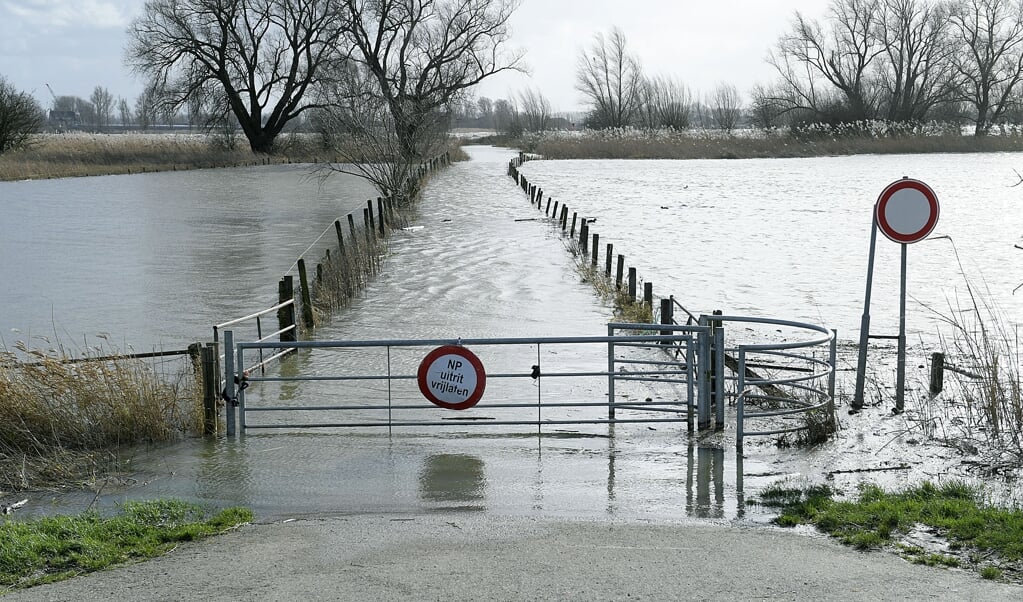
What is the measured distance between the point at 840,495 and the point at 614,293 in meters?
14.3

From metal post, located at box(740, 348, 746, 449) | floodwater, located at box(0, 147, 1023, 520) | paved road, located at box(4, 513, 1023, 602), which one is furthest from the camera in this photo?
metal post, located at box(740, 348, 746, 449)

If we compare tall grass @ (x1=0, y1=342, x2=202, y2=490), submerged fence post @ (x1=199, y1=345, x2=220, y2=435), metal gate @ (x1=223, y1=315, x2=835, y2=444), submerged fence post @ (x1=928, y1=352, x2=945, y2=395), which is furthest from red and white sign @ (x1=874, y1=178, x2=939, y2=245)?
tall grass @ (x1=0, y1=342, x2=202, y2=490)

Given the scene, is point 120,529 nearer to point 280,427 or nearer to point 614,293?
point 280,427

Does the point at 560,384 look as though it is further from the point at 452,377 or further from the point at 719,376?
the point at 452,377

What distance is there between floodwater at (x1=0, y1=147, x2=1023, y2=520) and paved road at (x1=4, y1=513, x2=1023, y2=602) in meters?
0.65

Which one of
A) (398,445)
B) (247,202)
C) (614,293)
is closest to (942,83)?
(247,202)

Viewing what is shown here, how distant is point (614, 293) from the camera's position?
2219cm

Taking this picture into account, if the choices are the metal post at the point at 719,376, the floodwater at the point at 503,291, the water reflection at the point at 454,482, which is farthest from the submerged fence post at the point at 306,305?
the metal post at the point at 719,376

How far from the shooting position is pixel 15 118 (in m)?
65.8

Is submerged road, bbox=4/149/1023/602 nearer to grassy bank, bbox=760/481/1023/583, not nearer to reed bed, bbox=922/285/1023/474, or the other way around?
grassy bank, bbox=760/481/1023/583

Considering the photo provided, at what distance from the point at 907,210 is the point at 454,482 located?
588cm

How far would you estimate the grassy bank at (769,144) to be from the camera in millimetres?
81125

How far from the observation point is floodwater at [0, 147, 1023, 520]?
859 cm

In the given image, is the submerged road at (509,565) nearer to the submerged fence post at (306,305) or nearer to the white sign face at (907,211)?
the white sign face at (907,211)
